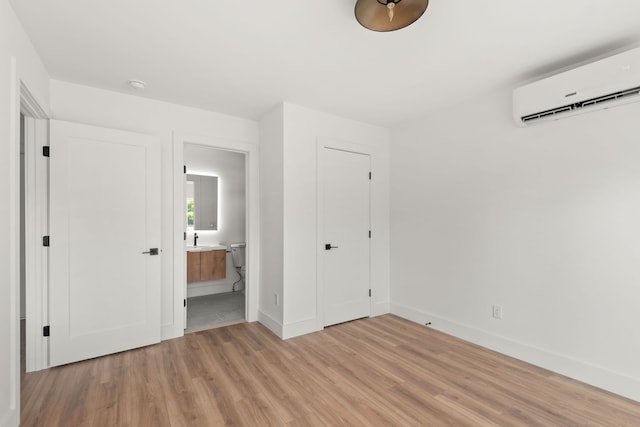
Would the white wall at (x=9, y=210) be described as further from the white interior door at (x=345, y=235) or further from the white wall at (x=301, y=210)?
the white interior door at (x=345, y=235)

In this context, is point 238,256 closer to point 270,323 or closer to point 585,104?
point 270,323

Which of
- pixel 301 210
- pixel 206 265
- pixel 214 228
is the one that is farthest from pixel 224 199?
pixel 301 210

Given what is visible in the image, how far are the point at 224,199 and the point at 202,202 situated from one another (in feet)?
1.23

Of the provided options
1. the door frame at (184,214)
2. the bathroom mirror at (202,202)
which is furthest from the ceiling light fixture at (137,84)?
the bathroom mirror at (202,202)

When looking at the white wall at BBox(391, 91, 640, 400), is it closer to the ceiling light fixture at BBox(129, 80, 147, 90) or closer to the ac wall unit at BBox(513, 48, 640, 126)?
the ac wall unit at BBox(513, 48, 640, 126)

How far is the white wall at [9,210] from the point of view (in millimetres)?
1667

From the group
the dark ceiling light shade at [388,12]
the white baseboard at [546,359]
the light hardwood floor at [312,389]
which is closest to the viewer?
the dark ceiling light shade at [388,12]

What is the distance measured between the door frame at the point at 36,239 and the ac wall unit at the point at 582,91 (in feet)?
13.3

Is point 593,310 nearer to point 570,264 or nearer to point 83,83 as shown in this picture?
point 570,264

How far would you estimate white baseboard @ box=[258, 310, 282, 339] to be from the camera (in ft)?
10.7

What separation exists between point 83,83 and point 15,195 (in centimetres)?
149

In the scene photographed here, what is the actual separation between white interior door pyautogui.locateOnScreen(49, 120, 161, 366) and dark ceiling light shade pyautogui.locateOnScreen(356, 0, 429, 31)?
2.37 meters

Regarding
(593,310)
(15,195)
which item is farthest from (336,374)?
(15,195)

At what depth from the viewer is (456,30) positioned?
2.01 meters
